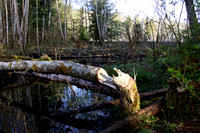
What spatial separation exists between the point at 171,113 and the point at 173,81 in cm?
58

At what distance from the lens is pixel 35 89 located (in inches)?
236

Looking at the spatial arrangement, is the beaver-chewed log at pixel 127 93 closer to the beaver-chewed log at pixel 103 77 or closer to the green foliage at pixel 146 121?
the beaver-chewed log at pixel 103 77

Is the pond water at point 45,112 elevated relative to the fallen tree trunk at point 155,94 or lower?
lower

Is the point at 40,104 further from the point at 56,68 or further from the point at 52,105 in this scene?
the point at 56,68

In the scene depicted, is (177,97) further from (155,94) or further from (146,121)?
(155,94)

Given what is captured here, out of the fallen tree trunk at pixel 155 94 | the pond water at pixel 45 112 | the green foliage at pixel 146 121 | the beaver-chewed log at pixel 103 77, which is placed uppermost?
the beaver-chewed log at pixel 103 77

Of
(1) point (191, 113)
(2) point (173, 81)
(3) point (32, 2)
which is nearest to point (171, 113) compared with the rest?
(1) point (191, 113)

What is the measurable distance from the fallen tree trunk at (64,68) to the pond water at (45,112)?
60 cm

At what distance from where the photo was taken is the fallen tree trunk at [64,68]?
3.34m

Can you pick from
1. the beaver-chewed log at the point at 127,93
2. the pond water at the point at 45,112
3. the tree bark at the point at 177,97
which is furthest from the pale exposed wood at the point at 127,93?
the pond water at the point at 45,112

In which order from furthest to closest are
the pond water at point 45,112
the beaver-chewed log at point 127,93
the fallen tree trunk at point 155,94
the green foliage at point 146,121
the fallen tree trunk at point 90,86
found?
the fallen tree trunk at point 90,86 < the fallen tree trunk at point 155,94 < the pond water at point 45,112 < the beaver-chewed log at point 127,93 < the green foliage at point 146,121

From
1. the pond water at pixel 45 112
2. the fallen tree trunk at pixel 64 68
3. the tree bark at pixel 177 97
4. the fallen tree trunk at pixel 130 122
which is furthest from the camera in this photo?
the fallen tree trunk at pixel 64 68

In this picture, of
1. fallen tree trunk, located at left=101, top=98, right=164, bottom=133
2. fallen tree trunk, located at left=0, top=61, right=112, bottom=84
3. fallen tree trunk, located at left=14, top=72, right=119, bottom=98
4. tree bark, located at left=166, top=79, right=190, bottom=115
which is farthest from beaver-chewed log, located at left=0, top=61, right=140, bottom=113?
tree bark, located at left=166, top=79, right=190, bottom=115

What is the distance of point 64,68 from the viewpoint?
4.11m
